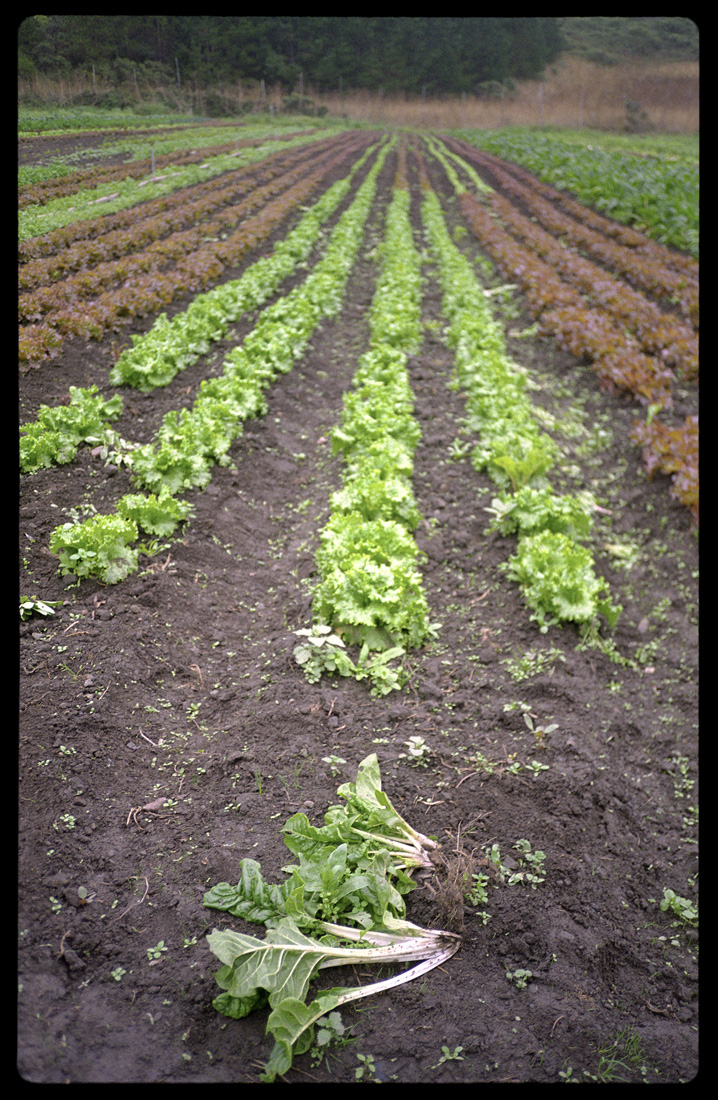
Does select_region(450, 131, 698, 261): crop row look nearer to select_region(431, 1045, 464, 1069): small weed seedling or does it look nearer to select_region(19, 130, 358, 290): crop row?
select_region(19, 130, 358, 290): crop row

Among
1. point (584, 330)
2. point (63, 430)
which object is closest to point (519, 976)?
point (63, 430)

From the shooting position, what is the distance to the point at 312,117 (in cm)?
609

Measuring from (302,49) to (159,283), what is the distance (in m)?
3.79

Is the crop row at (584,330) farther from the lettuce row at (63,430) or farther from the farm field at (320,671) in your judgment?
the lettuce row at (63,430)

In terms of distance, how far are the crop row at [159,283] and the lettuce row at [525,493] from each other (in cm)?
391

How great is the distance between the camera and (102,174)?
14.4 ft

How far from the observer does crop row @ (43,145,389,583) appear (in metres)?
4.03

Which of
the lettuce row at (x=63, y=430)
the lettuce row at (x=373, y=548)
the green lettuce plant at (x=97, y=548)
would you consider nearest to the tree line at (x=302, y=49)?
the lettuce row at (x=63, y=430)

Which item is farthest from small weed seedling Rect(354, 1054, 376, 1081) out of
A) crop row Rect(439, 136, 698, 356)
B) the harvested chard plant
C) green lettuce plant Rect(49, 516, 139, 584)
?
crop row Rect(439, 136, 698, 356)

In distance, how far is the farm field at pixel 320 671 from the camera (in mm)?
2381

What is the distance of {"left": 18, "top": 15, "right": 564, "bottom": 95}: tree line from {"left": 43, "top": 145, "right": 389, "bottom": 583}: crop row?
2.51 metres

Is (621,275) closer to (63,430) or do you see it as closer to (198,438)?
(198,438)
